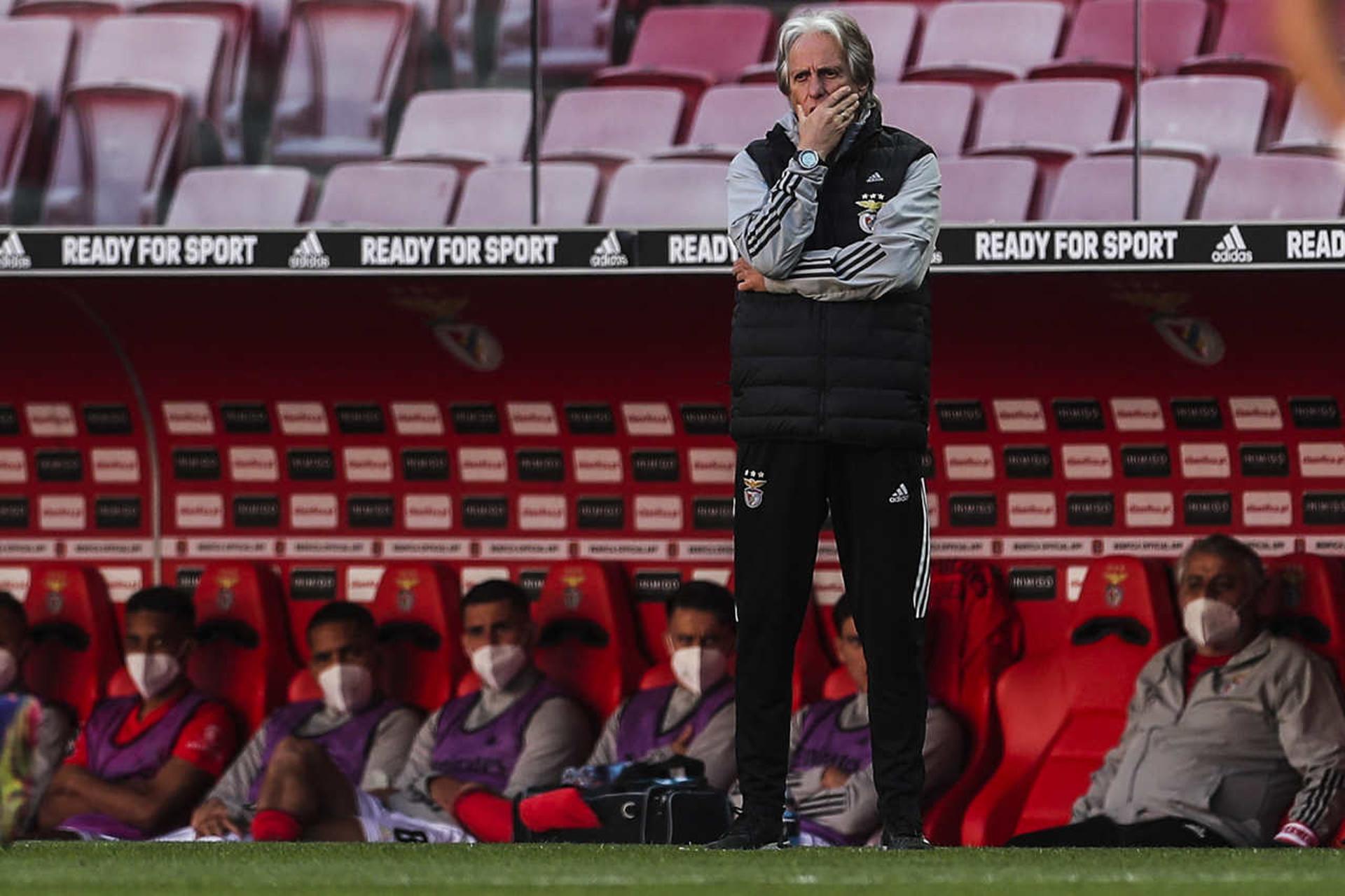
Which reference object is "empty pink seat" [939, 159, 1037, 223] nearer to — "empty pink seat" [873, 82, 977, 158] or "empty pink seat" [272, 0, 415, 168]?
"empty pink seat" [873, 82, 977, 158]

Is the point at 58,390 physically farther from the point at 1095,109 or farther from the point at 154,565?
the point at 1095,109

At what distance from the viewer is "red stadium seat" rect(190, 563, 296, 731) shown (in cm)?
918

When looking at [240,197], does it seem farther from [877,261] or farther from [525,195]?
[877,261]

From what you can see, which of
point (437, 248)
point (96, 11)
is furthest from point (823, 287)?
point (96, 11)

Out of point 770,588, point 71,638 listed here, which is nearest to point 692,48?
point 71,638

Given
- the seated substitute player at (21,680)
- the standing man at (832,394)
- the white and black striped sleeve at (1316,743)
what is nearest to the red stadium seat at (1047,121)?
the white and black striped sleeve at (1316,743)

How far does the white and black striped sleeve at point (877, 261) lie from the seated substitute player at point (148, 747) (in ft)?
14.1

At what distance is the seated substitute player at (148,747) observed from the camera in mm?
8758

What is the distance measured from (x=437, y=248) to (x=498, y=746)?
71.3 inches

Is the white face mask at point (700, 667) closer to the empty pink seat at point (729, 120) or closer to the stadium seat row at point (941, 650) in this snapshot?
the stadium seat row at point (941, 650)

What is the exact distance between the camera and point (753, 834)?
525 centimetres

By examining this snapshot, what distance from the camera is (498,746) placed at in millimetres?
8609

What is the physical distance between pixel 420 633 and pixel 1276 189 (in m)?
3.26

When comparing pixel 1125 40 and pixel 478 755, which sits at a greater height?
pixel 1125 40
